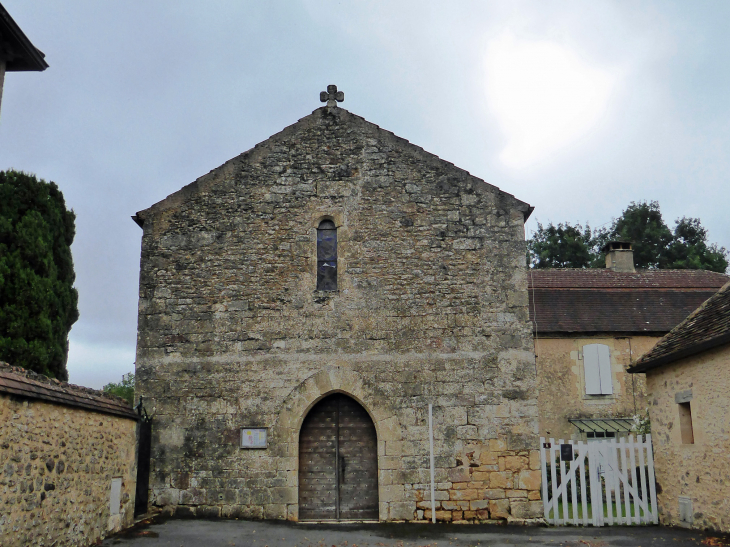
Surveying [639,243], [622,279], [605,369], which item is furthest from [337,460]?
[639,243]

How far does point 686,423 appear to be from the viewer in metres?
9.96

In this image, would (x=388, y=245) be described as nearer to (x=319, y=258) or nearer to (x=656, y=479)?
(x=319, y=258)

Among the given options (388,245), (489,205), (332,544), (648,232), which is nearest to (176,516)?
(332,544)

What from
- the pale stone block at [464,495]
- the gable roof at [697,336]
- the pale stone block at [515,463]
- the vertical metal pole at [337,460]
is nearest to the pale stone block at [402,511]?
the pale stone block at [464,495]

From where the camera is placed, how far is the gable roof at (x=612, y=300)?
18297 mm

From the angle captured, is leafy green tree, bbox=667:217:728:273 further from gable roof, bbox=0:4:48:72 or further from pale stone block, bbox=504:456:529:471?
gable roof, bbox=0:4:48:72

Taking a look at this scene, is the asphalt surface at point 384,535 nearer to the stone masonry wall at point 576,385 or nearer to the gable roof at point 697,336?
the gable roof at point 697,336

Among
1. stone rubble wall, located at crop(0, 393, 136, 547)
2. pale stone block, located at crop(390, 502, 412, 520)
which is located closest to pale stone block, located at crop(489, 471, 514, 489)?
pale stone block, located at crop(390, 502, 412, 520)

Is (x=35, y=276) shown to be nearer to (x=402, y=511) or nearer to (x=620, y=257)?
(x=402, y=511)

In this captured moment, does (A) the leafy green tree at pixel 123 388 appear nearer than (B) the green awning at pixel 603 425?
No

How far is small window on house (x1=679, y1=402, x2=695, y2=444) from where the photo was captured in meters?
9.86

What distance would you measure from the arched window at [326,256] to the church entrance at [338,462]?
6.01ft

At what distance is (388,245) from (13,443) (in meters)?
6.27

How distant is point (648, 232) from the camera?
3572 cm
